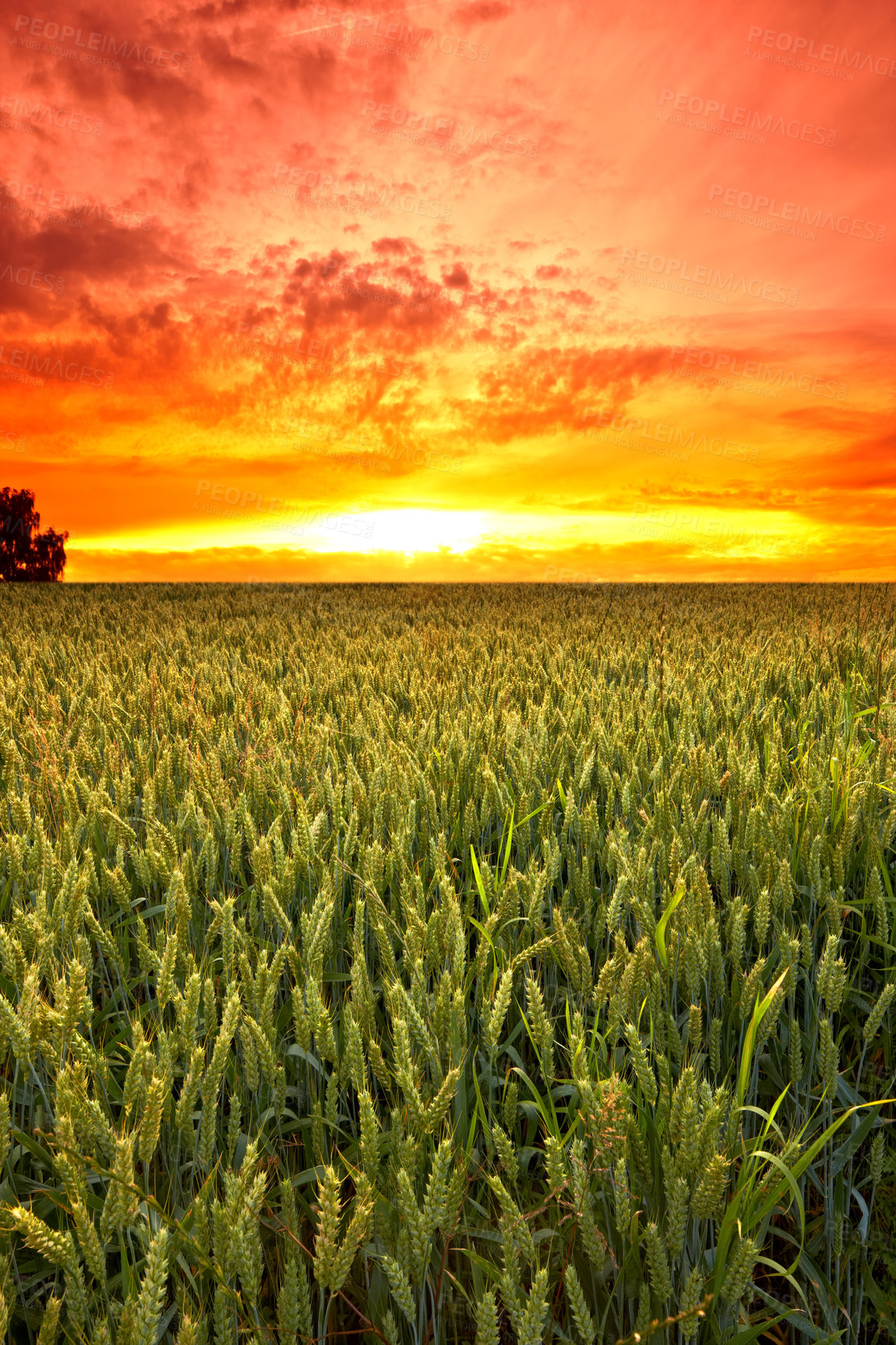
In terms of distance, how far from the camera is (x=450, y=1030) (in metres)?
1.28

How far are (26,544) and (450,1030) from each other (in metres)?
41.6

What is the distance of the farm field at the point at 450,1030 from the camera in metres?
1.03

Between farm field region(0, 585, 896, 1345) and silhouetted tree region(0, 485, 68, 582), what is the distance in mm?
37759

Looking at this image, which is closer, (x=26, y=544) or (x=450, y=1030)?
(x=450, y=1030)

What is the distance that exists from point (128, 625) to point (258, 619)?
150cm

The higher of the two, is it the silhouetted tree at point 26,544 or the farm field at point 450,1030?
the silhouetted tree at point 26,544

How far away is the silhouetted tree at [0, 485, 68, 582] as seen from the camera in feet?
119

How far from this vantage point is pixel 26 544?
121 ft

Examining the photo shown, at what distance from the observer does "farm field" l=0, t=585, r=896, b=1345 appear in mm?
1027

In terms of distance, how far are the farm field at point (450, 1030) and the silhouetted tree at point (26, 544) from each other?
37759mm

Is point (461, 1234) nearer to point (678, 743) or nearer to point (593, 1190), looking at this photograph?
point (593, 1190)

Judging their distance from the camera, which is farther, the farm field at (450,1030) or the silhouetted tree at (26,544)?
the silhouetted tree at (26,544)

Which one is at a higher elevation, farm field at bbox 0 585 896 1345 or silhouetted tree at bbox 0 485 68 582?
silhouetted tree at bbox 0 485 68 582

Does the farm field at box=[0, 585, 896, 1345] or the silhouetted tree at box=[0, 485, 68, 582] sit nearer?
the farm field at box=[0, 585, 896, 1345]
